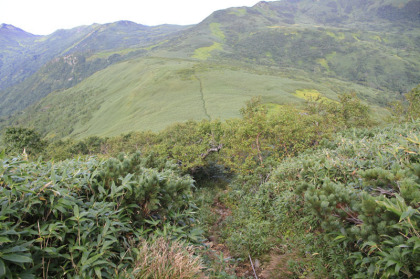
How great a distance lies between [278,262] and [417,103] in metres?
31.5

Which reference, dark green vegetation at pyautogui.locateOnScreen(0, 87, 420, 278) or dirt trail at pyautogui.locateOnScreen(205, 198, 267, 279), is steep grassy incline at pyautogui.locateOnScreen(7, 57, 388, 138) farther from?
dark green vegetation at pyautogui.locateOnScreen(0, 87, 420, 278)

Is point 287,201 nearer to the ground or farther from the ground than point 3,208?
nearer to the ground

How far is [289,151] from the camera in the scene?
51.3 feet

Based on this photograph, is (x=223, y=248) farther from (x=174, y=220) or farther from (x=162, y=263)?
(x=162, y=263)

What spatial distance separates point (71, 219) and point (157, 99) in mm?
83433

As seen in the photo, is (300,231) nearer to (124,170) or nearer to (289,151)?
(124,170)

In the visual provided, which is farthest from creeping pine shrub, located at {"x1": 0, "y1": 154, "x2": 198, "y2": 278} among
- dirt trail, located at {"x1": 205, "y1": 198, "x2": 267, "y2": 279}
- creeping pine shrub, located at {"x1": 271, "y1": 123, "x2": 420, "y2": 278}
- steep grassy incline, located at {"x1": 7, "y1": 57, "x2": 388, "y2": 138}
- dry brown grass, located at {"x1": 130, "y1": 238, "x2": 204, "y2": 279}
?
steep grassy incline, located at {"x1": 7, "y1": 57, "x2": 388, "y2": 138}

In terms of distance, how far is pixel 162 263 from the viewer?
3455mm

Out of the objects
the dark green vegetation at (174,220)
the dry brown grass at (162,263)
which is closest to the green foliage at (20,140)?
the dark green vegetation at (174,220)

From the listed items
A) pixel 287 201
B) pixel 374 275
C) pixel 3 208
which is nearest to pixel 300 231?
pixel 287 201

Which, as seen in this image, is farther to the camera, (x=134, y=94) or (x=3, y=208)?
(x=134, y=94)

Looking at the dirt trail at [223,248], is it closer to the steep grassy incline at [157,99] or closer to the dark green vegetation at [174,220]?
the dark green vegetation at [174,220]

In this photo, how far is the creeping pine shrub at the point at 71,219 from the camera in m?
2.83

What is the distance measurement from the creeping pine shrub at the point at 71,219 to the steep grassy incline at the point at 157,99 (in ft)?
170
